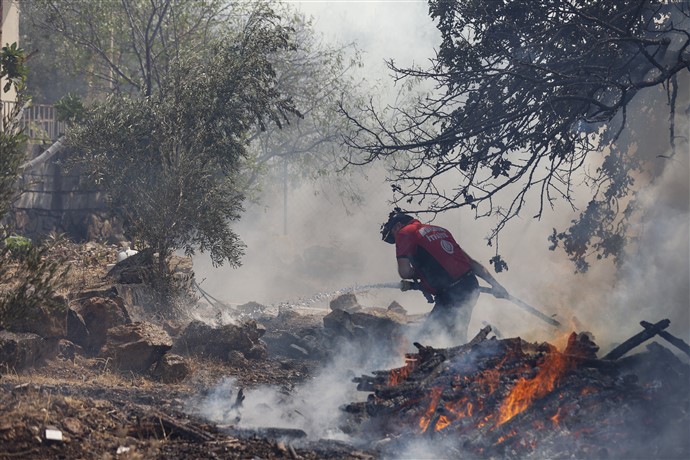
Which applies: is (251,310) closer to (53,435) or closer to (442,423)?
(442,423)

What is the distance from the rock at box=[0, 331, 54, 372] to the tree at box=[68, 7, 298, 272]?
11.6 feet

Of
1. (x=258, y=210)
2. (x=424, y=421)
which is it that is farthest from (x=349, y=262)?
(x=424, y=421)

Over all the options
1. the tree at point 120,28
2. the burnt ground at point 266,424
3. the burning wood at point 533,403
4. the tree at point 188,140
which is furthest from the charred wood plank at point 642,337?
the tree at point 120,28

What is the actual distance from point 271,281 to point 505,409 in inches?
983

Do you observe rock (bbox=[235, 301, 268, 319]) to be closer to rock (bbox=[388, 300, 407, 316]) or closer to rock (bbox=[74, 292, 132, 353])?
rock (bbox=[388, 300, 407, 316])

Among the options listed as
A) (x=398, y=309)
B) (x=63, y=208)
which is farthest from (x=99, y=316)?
(x=63, y=208)

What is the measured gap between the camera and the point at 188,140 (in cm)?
1197

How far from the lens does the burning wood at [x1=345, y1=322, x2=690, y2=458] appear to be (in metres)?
5.57

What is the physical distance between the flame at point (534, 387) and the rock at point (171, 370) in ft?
12.3

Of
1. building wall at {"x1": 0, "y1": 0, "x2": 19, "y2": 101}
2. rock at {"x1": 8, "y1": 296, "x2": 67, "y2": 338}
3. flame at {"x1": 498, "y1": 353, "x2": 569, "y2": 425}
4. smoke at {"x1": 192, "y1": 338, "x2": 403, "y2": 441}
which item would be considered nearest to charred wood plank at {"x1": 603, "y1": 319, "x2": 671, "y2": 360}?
flame at {"x1": 498, "y1": 353, "x2": 569, "y2": 425}

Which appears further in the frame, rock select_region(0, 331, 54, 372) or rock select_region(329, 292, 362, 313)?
rock select_region(329, 292, 362, 313)

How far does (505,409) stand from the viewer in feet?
19.4

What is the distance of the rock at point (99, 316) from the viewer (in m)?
8.88

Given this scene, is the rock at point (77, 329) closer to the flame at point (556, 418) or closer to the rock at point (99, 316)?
the rock at point (99, 316)
